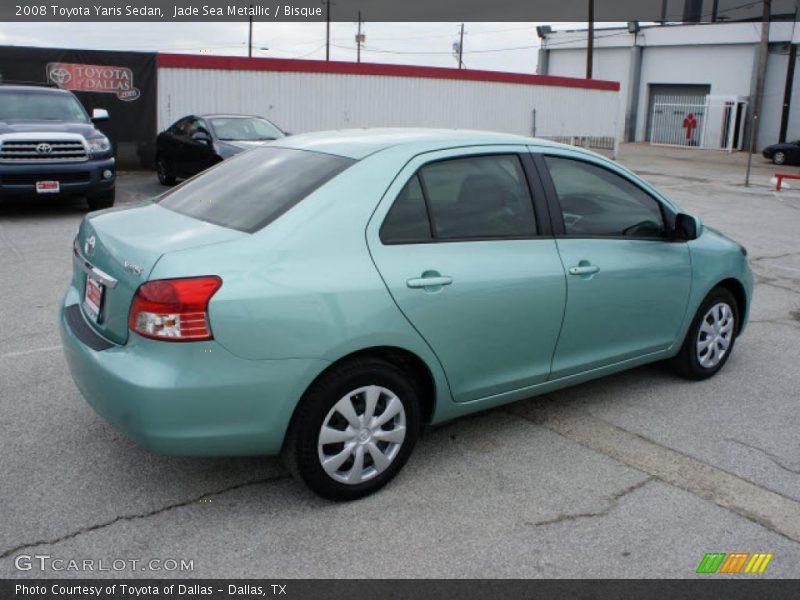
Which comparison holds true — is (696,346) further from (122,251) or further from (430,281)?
(122,251)

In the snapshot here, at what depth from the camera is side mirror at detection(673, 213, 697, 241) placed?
481cm

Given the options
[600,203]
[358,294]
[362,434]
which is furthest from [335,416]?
[600,203]

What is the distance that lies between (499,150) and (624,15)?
44.1m

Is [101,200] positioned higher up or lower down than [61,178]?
lower down

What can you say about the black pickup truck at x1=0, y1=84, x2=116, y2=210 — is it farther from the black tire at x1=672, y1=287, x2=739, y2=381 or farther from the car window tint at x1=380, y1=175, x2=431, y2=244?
the black tire at x1=672, y1=287, x2=739, y2=381

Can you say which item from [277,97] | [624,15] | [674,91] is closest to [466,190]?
[277,97]

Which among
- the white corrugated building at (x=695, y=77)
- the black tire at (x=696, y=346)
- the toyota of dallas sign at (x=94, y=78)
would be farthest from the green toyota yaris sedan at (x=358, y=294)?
the white corrugated building at (x=695, y=77)

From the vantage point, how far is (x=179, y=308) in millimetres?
3109

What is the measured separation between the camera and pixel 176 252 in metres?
3.27

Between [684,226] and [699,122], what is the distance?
3722cm

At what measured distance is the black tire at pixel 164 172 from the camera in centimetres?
1570

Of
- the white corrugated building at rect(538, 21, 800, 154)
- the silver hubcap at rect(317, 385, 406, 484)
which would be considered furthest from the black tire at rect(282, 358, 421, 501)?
the white corrugated building at rect(538, 21, 800, 154)

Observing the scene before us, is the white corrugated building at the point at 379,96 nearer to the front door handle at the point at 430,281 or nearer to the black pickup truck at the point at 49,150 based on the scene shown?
the black pickup truck at the point at 49,150

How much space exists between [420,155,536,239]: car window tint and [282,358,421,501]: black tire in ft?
2.43
